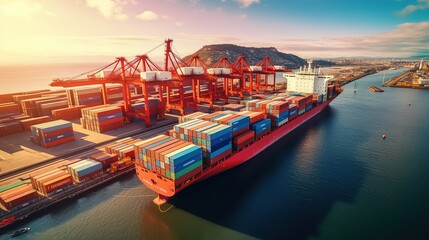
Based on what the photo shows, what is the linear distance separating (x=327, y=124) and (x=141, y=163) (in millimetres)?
49196

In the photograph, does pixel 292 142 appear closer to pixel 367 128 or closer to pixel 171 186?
pixel 367 128

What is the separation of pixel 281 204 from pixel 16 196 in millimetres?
29147

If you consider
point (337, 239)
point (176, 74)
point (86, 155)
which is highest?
point (176, 74)

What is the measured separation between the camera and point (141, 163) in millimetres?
26766

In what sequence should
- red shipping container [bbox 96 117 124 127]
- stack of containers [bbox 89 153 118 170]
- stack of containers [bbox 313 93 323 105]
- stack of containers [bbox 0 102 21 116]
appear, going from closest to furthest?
stack of containers [bbox 89 153 118 170] < red shipping container [bbox 96 117 124 127] < stack of containers [bbox 0 102 21 116] < stack of containers [bbox 313 93 323 105]

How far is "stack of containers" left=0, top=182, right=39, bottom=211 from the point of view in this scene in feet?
77.7

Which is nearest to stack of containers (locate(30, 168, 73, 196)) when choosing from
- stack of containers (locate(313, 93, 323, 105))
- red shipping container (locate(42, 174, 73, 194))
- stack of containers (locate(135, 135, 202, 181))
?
red shipping container (locate(42, 174, 73, 194))

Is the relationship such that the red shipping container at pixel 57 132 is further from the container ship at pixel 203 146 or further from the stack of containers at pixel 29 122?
the container ship at pixel 203 146

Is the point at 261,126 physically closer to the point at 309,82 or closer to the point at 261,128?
the point at 261,128

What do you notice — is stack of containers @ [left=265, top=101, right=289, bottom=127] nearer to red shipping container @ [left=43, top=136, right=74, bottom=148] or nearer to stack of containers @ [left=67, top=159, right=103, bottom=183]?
stack of containers @ [left=67, top=159, right=103, bottom=183]

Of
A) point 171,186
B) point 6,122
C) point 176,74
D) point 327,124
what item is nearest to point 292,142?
point 327,124

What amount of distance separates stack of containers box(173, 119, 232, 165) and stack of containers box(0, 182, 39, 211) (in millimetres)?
17187

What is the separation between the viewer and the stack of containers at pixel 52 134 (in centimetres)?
3766

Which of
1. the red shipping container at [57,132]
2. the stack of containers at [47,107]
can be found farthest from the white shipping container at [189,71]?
the stack of containers at [47,107]
